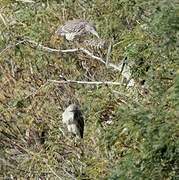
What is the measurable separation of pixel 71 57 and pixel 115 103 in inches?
35.0

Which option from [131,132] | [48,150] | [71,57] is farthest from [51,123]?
[131,132]

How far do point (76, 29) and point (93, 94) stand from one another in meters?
0.87

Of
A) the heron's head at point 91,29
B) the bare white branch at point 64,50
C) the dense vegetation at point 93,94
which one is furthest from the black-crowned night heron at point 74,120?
the heron's head at point 91,29

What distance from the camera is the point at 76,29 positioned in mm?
4137

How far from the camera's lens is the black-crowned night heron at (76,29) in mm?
4090

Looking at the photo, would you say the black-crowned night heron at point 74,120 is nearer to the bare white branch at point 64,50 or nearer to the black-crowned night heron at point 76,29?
the bare white branch at point 64,50

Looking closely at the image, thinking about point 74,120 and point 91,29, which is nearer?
point 74,120

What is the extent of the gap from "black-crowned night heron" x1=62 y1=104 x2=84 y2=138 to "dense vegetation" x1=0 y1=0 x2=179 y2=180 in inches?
2.1

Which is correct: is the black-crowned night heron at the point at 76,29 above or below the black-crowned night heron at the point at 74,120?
above

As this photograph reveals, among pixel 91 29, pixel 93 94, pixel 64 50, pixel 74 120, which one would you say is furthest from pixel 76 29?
pixel 93 94

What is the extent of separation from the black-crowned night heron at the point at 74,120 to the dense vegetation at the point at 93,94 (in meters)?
0.05

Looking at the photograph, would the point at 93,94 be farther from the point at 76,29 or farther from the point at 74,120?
the point at 76,29

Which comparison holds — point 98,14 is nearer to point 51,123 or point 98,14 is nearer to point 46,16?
point 46,16

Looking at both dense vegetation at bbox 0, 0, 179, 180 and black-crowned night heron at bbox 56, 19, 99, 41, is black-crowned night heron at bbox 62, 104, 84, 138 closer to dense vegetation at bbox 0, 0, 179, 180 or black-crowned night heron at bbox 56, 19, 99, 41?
dense vegetation at bbox 0, 0, 179, 180
